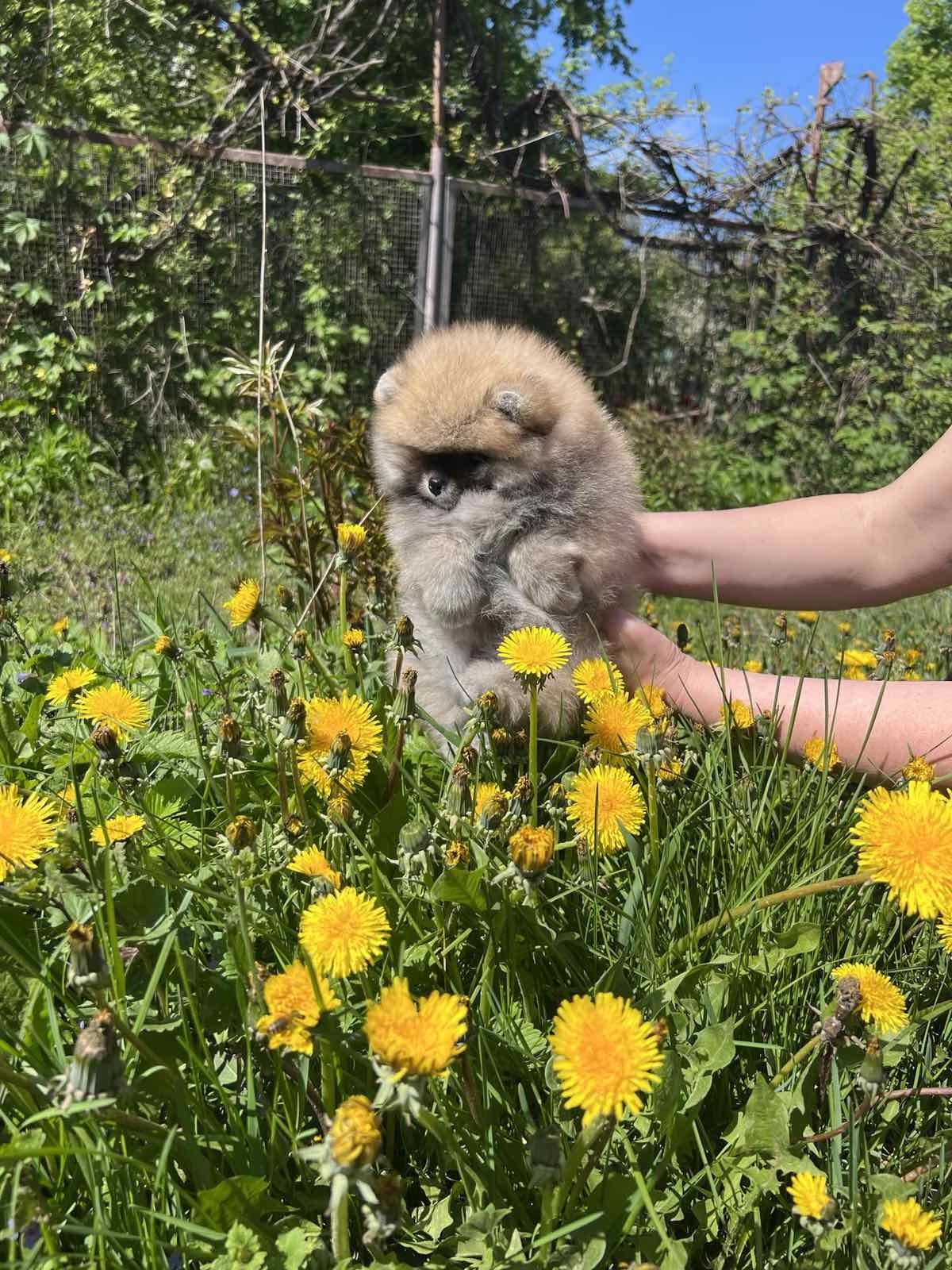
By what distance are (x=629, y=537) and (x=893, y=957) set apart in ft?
3.45

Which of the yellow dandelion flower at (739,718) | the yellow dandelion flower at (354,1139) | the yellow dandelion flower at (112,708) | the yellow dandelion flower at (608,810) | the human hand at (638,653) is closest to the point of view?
the yellow dandelion flower at (354,1139)

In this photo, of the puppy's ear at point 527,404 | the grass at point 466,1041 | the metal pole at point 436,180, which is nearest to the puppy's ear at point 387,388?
the puppy's ear at point 527,404

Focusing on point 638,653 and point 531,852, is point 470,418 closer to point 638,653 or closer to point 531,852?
point 638,653

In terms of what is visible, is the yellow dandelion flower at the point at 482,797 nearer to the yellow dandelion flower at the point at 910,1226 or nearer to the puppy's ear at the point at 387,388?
the yellow dandelion flower at the point at 910,1226

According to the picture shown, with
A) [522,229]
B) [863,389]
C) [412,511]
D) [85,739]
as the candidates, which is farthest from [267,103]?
[85,739]

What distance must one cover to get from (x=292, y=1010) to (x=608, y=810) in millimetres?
522

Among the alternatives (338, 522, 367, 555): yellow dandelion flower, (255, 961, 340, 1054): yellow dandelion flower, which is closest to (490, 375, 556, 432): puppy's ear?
(338, 522, 367, 555): yellow dandelion flower

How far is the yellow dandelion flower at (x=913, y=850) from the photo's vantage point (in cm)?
96

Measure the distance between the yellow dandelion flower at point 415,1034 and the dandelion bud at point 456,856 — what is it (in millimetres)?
324

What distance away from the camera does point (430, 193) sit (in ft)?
24.2

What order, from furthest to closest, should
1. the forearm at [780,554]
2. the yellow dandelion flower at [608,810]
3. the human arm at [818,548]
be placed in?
the forearm at [780,554] → the human arm at [818,548] → the yellow dandelion flower at [608,810]

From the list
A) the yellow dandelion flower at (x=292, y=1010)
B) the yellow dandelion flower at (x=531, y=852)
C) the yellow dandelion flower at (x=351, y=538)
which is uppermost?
the yellow dandelion flower at (x=351, y=538)

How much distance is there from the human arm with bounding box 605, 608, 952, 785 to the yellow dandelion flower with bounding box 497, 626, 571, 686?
64cm

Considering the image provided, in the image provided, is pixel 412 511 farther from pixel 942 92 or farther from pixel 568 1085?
pixel 942 92
